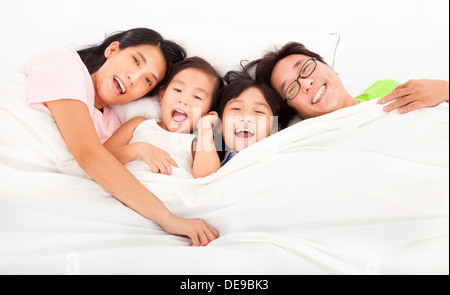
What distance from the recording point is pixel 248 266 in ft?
2.39

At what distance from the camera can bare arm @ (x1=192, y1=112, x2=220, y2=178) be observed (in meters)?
1.05

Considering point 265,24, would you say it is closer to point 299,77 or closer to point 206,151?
point 299,77

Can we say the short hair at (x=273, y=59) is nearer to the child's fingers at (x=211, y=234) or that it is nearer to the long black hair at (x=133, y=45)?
the long black hair at (x=133, y=45)

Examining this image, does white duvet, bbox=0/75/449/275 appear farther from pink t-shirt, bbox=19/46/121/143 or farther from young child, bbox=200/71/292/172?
young child, bbox=200/71/292/172

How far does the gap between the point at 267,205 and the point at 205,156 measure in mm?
303

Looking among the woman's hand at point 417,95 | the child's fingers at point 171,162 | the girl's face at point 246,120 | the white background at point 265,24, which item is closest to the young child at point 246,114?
the girl's face at point 246,120

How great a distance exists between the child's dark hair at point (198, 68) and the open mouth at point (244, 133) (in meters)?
0.16

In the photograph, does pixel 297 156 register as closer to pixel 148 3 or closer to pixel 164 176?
pixel 164 176

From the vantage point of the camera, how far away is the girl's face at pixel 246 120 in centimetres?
111

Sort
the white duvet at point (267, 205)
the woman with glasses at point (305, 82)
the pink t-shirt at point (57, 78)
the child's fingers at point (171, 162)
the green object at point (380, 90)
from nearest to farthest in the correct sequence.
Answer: the white duvet at point (267, 205) < the pink t-shirt at point (57, 78) < the child's fingers at point (171, 162) < the woman with glasses at point (305, 82) < the green object at point (380, 90)

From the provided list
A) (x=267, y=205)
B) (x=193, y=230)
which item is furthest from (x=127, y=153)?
(x=267, y=205)

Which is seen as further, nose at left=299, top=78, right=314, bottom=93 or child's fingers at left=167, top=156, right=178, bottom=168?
nose at left=299, top=78, right=314, bottom=93

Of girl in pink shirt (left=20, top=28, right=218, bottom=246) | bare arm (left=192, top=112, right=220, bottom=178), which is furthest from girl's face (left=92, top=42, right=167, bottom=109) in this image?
bare arm (left=192, top=112, right=220, bottom=178)

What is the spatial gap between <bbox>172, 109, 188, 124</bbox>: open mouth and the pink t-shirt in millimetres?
248
